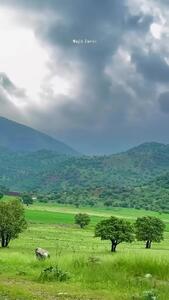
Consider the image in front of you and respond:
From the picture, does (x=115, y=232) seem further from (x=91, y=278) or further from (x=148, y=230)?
(x=91, y=278)

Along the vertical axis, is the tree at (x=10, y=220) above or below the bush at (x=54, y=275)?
above

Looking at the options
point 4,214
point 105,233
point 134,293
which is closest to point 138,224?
point 105,233

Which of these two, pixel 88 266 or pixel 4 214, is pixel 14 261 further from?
pixel 4 214

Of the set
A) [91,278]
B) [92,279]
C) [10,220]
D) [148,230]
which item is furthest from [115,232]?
[92,279]

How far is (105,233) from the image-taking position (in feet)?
352

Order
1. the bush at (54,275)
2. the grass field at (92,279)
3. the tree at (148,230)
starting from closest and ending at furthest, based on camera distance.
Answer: the grass field at (92,279) → the bush at (54,275) → the tree at (148,230)

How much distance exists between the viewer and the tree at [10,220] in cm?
10338

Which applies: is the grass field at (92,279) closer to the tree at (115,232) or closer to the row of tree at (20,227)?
the row of tree at (20,227)

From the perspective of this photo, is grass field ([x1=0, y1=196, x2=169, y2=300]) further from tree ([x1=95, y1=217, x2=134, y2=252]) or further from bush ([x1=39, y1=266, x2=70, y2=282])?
tree ([x1=95, y1=217, x2=134, y2=252])

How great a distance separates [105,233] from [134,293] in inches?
3262

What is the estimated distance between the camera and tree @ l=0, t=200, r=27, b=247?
103 metres

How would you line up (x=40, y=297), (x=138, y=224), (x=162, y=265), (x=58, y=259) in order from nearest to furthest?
(x=40, y=297) → (x=162, y=265) → (x=58, y=259) → (x=138, y=224)

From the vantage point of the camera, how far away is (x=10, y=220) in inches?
4109

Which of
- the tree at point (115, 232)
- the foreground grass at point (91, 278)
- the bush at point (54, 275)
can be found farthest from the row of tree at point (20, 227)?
the bush at point (54, 275)
